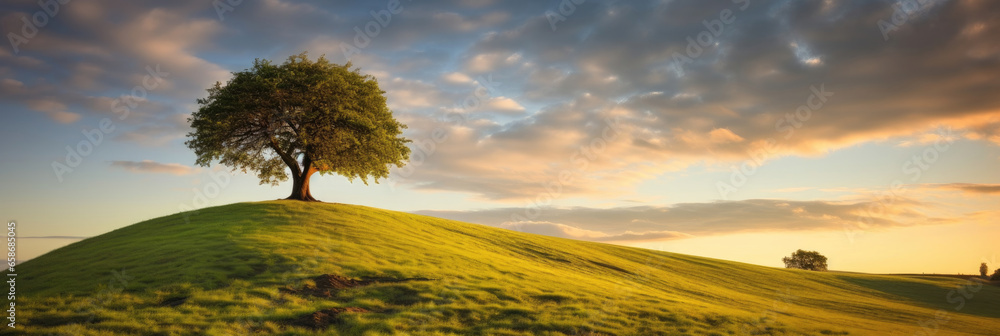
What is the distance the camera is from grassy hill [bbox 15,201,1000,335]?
2111cm

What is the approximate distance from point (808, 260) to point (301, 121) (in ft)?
399

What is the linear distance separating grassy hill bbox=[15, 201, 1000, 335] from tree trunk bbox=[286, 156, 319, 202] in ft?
14.1

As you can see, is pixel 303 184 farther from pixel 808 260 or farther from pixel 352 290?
pixel 808 260

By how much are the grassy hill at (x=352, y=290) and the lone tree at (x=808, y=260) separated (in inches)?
3129

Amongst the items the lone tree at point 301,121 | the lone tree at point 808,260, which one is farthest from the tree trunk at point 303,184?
the lone tree at point 808,260

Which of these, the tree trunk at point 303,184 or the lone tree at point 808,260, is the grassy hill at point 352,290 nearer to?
the tree trunk at point 303,184

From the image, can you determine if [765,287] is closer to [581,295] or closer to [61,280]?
[581,295]

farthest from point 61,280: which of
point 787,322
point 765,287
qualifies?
point 765,287

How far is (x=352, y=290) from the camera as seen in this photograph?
25.4m

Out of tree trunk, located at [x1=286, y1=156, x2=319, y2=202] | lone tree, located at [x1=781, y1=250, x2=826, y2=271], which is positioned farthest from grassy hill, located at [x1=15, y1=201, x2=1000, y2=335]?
lone tree, located at [x1=781, y1=250, x2=826, y2=271]

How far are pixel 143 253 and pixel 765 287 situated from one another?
198ft

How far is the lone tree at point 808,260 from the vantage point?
11606cm

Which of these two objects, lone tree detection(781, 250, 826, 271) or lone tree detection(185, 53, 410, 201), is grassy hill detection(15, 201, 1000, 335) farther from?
lone tree detection(781, 250, 826, 271)

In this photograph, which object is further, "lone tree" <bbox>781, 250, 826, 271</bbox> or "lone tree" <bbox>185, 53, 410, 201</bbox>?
"lone tree" <bbox>781, 250, 826, 271</bbox>
